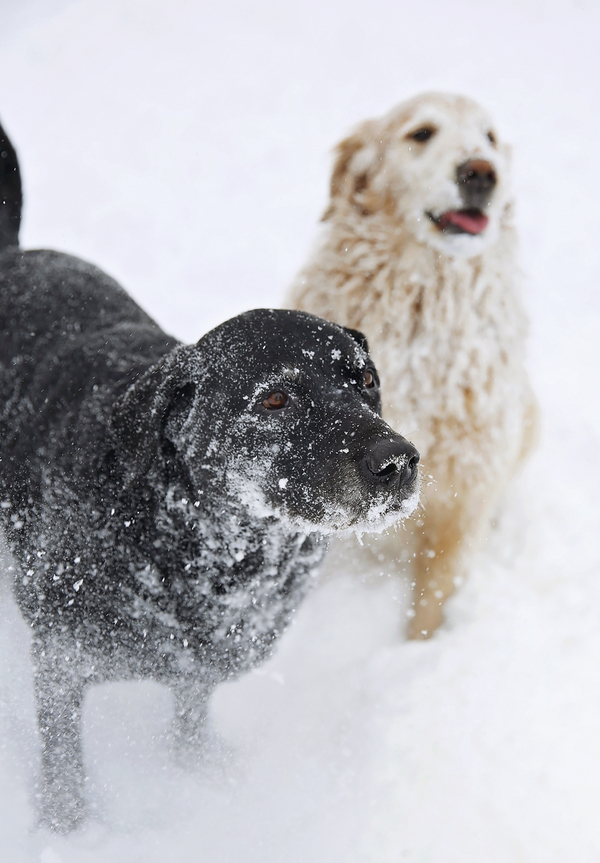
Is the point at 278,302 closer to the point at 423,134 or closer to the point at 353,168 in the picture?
the point at 353,168

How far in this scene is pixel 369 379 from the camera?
2002mm

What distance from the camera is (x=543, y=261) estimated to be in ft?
18.1

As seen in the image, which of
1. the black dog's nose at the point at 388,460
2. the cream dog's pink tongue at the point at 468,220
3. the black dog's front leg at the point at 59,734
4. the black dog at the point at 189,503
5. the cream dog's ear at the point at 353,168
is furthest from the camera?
the cream dog's ear at the point at 353,168

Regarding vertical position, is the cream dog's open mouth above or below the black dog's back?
above

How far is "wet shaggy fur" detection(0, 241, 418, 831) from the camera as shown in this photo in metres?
1.72

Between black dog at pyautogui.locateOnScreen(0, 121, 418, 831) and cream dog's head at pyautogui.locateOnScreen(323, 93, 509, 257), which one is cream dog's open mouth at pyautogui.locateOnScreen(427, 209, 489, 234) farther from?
black dog at pyautogui.locateOnScreen(0, 121, 418, 831)

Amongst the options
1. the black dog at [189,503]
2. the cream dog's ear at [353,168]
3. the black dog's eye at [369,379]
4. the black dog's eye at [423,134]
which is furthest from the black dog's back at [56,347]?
the black dog's eye at [423,134]

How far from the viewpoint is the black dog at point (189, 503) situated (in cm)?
172

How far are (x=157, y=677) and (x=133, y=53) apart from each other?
6053 millimetres

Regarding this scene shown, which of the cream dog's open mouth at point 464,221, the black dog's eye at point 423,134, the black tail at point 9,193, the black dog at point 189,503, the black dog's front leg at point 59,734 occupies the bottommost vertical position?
the black dog's front leg at point 59,734

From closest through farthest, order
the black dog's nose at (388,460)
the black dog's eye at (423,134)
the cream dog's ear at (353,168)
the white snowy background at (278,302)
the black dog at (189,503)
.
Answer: the black dog's nose at (388,460)
the black dog at (189,503)
the white snowy background at (278,302)
the black dog's eye at (423,134)
the cream dog's ear at (353,168)

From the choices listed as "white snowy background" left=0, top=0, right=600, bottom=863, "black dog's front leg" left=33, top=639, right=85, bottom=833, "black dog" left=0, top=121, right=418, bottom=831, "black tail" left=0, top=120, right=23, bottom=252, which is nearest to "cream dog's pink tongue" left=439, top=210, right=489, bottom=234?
"black dog" left=0, top=121, right=418, bottom=831

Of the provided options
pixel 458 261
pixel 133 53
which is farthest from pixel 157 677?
pixel 133 53

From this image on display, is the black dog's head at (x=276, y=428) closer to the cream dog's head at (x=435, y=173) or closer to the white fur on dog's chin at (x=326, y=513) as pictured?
the white fur on dog's chin at (x=326, y=513)
